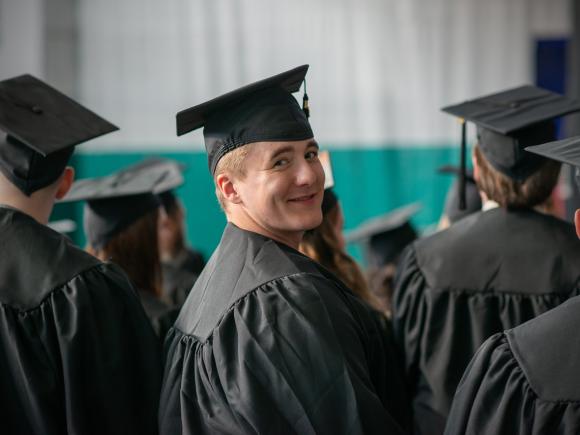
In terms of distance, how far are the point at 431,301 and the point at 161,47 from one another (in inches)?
200

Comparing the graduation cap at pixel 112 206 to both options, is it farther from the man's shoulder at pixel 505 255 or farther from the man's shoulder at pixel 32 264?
the man's shoulder at pixel 505 255

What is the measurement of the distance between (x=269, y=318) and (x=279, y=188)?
13.6 inches

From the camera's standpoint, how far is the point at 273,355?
5.41ft

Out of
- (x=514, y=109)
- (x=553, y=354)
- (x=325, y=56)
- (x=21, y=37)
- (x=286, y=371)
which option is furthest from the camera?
(x=325, y=56)

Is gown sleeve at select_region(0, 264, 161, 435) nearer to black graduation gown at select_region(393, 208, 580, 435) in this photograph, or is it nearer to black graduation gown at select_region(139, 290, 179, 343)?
black graduation gown at select_region(139, 290, 179, 343)

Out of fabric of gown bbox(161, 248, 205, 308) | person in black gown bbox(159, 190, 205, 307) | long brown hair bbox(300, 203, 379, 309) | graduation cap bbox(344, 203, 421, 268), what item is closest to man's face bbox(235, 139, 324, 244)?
long brown hair bbox(300, 203, 379, 309)

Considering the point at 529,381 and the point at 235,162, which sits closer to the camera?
the point at 529,381

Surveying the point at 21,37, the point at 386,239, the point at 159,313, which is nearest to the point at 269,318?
the point at 159,313

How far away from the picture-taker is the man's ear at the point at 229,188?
1.93 m

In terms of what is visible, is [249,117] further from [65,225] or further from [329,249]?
[65,225]

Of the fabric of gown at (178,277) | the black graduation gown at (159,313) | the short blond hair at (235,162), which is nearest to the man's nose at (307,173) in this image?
the short blond hair at (235,162)

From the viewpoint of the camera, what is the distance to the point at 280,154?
1.90 m

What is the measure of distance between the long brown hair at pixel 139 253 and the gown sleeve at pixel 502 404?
1.49m

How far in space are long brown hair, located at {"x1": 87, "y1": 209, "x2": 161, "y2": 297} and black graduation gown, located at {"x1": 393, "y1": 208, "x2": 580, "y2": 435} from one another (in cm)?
96
